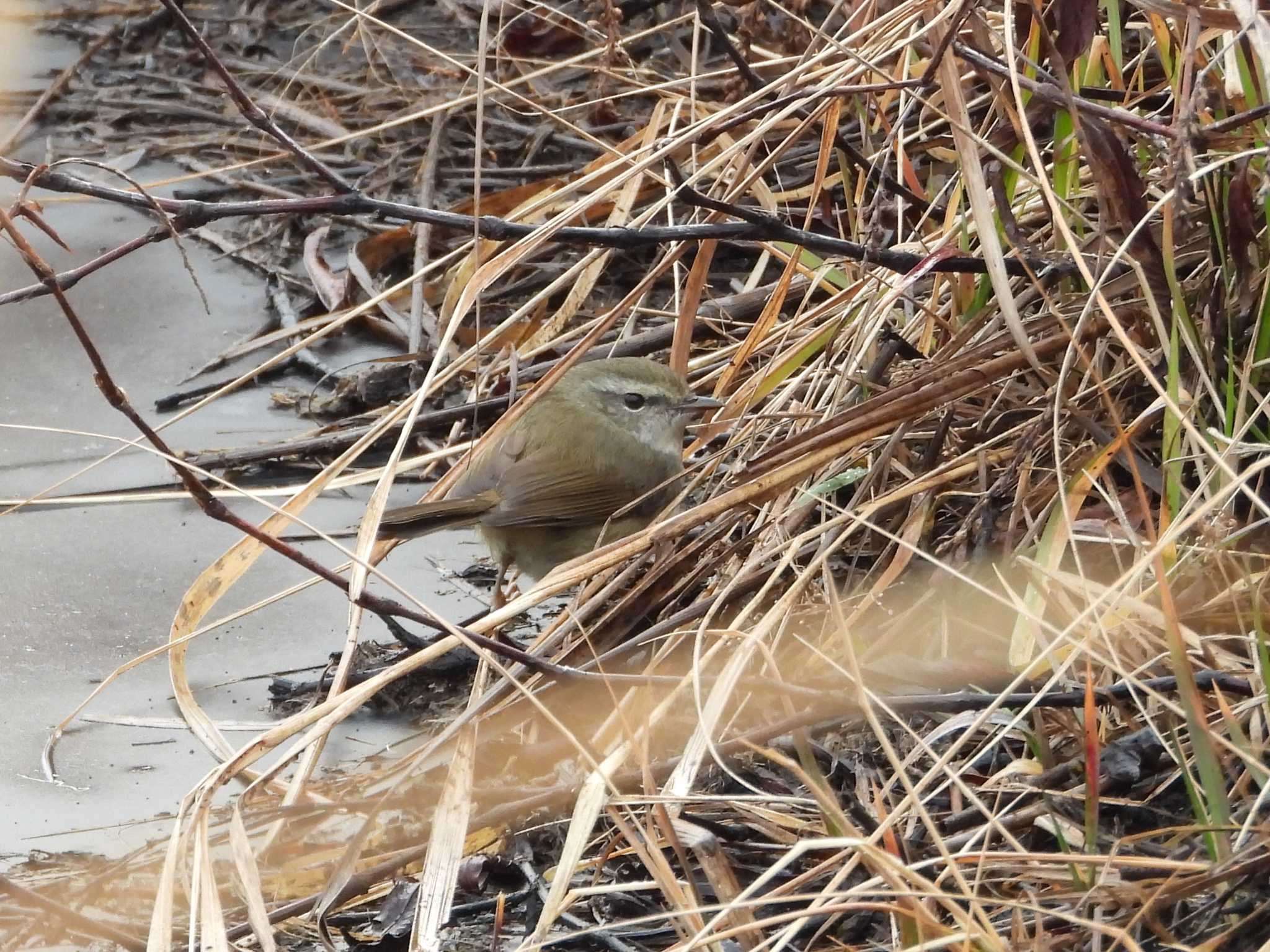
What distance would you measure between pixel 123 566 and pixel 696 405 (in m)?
1.70

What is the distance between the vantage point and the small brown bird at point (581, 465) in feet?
13.0

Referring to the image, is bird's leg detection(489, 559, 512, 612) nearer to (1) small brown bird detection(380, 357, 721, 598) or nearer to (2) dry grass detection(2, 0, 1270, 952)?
(1) small brown bird detection(380, 357, 721, 598)

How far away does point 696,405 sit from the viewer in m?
4.02

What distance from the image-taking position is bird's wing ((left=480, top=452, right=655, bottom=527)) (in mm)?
3939

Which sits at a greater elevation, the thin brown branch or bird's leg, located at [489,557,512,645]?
the thin brown branch

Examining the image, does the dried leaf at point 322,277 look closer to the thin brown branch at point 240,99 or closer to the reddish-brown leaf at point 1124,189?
the thin brown branch at point 240,99

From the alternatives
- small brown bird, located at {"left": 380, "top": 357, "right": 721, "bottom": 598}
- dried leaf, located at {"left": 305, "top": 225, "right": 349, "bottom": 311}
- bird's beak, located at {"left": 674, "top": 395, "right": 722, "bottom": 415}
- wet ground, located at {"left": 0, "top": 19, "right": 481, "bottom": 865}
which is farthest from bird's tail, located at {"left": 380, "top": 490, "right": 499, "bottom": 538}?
dried leaf, located at {"left": 305, "top": 225, "right": 349, "bottom": 311}

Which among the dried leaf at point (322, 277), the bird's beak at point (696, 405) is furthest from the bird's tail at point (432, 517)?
the dried leaf at point (322, 277)

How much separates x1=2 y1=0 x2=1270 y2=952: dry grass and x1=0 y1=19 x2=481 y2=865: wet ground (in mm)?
227

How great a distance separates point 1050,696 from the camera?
2381 millimetres

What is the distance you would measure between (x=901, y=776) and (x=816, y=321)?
1.93 meters

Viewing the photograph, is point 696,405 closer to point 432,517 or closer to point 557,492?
point 557,492

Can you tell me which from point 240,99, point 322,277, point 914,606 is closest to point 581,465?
point 914,606

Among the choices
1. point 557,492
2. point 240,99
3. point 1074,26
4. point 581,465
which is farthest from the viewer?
point 581,465
